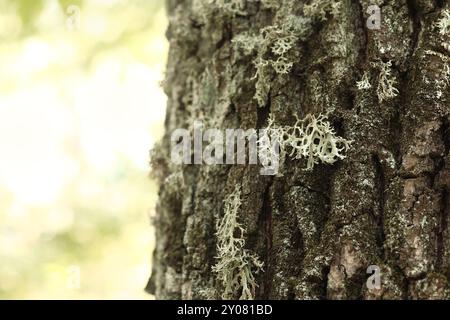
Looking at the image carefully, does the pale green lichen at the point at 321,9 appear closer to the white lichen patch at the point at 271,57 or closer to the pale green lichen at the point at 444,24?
the white lichen patch at the point at 271,57

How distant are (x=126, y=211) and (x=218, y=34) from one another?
3.69 meters

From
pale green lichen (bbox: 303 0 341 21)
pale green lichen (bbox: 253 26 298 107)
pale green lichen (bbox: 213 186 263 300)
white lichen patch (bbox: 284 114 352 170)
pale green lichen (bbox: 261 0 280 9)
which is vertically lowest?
pale green lichen (bbox: 213 186 263 300)

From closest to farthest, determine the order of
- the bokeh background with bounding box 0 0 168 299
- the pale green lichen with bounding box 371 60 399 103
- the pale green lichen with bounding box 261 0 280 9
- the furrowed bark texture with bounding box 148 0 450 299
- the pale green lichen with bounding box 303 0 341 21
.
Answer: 1. the furrowed bark texture with bounding box 148 0 450 299
2. the pale green lichen with bounding box 371 60 399 103
3. the pale green lichen with bounding box 303 0 341 21
4. the pale green lichen with bounding box 261 0 280 9
5. the bokeh background with bounding box 0 0 168 299

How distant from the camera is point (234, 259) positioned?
4.64ft

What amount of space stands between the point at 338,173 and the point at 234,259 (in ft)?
1.22

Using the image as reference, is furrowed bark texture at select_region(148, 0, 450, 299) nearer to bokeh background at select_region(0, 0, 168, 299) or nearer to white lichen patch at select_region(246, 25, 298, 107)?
white lichen patch at select_region(246, 25, 298, 107)

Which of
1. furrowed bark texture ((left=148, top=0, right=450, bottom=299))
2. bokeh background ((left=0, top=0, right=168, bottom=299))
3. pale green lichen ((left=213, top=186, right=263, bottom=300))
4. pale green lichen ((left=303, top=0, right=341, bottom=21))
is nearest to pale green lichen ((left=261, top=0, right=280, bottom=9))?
furrowed bark texture ((left=148, top=0, right=450, bottom=299))

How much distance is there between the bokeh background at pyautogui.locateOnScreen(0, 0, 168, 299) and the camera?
13.0ft

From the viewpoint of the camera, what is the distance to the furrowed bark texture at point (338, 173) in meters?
1.25

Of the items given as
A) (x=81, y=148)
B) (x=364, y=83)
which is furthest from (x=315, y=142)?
(x=81, y=148)

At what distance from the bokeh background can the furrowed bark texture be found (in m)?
2.29
